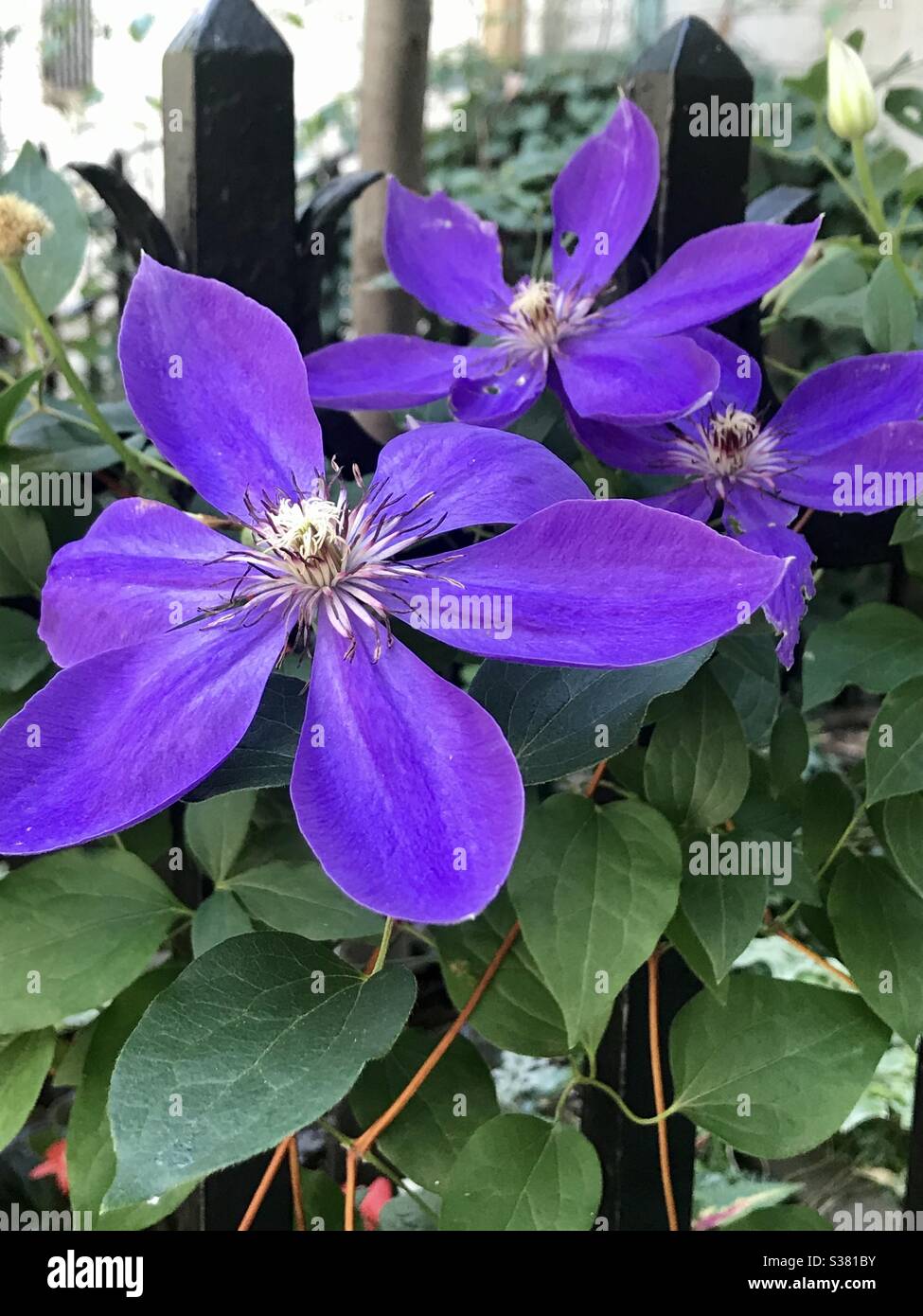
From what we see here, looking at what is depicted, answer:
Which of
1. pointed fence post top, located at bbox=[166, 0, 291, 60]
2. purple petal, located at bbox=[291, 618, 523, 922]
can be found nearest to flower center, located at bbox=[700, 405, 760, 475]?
purple petal, located at bbox=[291, 618, 523, 922]

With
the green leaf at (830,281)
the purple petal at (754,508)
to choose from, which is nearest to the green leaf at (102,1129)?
the purple petal at (754,508)

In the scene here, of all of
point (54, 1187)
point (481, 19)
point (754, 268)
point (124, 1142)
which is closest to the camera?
point (124, 1142)

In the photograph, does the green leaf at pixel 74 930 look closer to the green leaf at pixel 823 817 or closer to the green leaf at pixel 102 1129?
the green leaf at pixel 102 1129

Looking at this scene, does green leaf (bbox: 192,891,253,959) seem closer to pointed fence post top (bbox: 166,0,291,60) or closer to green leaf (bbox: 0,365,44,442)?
green leaf (bbox: 0,365,44,442)

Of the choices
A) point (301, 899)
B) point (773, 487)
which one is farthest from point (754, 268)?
point (301, 899)

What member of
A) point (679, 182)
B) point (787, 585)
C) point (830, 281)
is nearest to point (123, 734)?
point (787, 585)

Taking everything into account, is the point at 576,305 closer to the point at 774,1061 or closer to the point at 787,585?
the point at 787,585
